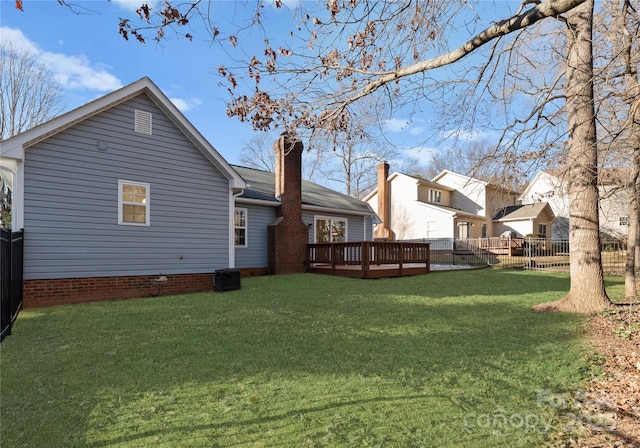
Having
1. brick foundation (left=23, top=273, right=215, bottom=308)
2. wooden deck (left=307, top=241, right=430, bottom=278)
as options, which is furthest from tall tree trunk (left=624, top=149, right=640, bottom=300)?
brick foundation (left=23, top=273, right=215, bottom=308)

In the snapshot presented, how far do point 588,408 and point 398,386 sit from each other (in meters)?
1.69

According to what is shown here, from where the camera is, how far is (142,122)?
9562mm

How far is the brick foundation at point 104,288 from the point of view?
25.9 feet

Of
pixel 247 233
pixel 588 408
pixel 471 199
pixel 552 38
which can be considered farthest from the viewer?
pixel 471 199

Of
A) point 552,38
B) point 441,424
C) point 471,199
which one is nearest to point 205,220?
point 441,424

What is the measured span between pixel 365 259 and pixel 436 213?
655 inches

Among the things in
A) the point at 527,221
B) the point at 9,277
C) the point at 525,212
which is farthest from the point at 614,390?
the point at 525,212

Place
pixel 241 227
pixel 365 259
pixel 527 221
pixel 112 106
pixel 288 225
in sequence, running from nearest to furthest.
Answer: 1. pixel 112 106
2. pixel 365 259
3. pixel 241 227
4. pixel 288 225
5. pixel 527 221

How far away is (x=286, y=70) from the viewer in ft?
16.7

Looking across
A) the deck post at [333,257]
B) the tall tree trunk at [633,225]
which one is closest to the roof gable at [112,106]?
the deck post at [333,257]

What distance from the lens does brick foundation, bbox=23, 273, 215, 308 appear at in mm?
7887

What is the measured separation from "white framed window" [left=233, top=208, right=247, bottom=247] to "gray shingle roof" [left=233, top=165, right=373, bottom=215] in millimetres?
680

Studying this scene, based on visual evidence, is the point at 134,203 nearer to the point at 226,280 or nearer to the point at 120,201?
the point at 120,201

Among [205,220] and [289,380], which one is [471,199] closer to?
[205,220]
